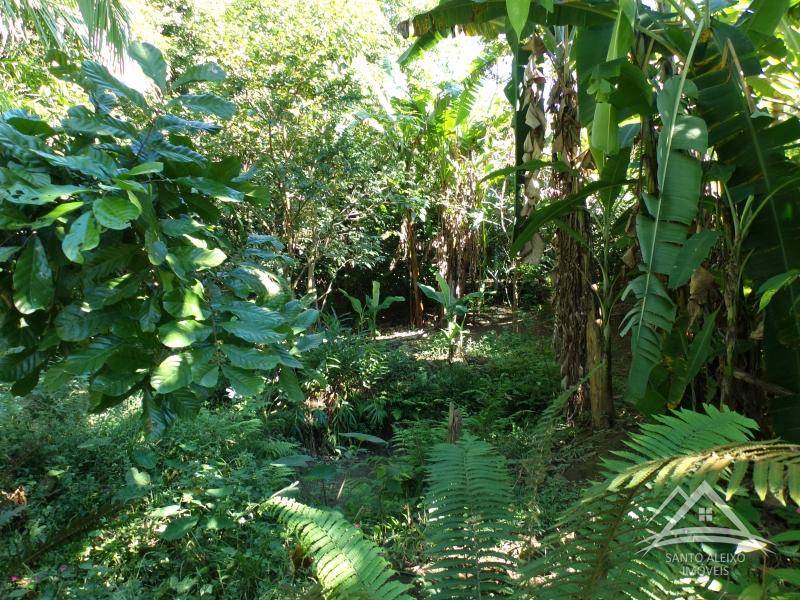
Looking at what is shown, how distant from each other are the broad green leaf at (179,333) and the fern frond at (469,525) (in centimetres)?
91

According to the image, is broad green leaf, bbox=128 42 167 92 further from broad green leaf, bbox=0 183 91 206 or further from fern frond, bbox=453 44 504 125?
fern frond, bbox=453 44 504 125

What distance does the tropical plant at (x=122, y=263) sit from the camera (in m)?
1.31

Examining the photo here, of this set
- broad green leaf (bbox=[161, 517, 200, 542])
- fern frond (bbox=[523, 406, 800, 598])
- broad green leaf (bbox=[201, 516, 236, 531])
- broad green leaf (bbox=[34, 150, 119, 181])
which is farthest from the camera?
broad green leaf (bbox=[201, 516, 236, 531])

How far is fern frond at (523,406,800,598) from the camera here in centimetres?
99

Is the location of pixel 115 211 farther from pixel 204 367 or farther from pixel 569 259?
pixel 569 259

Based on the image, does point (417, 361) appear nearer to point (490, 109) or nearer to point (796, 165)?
point (490, 109)

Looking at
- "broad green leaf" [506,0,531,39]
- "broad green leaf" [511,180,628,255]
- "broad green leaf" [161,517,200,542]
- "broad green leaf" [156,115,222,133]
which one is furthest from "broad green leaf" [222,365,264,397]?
"broad green leaf" [511,180,628,255]

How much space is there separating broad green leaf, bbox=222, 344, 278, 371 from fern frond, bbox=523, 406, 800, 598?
2.59 feet

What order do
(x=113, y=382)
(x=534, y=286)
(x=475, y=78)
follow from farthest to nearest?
1. (x=534, y=286)
2. (x=475, y=78)
3. (x=113, y=382)

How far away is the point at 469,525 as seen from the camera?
1.72 metres

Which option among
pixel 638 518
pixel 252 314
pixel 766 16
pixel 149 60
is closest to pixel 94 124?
pixel 149 60

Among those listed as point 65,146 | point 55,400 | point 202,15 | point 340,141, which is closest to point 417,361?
point 340,141

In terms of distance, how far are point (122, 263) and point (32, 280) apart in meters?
0.21

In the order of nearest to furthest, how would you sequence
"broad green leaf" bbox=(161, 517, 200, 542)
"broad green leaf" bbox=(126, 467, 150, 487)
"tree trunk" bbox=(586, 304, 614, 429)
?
"broad green leaf" bbox=(161, 517, 200, 542) < "broad green leaf" bbox=(126, 467, 150, 487) < "tree trunk" bbox=(586, 304, 614, 429)
